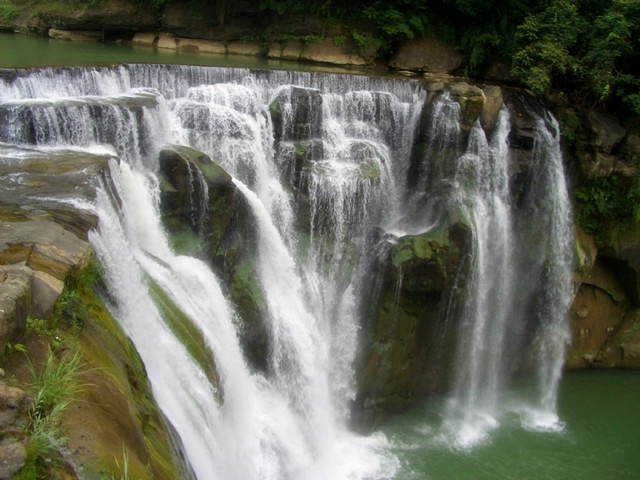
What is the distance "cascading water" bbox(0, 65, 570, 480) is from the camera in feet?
25.2

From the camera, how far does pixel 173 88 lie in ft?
39.2

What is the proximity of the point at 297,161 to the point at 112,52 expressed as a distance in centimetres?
965

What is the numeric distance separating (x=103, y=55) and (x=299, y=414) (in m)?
12.3

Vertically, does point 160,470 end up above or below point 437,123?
below

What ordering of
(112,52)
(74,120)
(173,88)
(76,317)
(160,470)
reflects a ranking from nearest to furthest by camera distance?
(160,470), (76,317), (74,120), (173,88), (112,52)

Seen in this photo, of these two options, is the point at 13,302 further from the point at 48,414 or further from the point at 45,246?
the point at 45,246

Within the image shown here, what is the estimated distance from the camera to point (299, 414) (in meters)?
9.47

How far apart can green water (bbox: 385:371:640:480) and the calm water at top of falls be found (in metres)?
0.02

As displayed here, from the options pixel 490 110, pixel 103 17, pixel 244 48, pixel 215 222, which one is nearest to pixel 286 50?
pixel 244 48

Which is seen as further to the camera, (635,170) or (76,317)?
(635,170)

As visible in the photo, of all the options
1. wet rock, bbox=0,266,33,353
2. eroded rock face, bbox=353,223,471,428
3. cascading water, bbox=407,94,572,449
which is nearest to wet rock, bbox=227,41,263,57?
cascading water, bbox=407,94,572,449

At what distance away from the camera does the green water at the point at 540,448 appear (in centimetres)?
991

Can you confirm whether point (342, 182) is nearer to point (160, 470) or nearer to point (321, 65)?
point (160, 470)

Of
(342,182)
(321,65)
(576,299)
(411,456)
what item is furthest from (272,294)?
(321,65)
